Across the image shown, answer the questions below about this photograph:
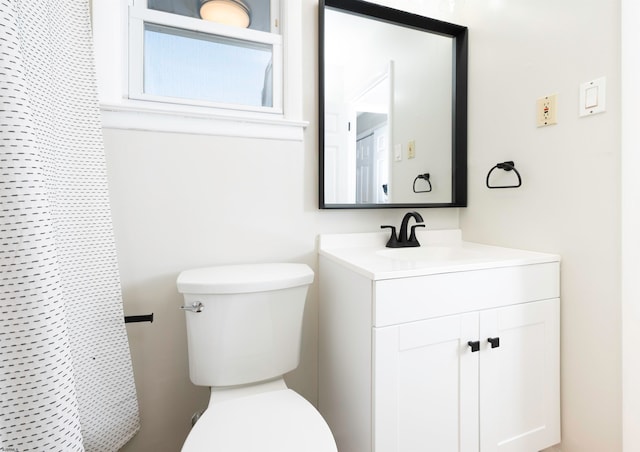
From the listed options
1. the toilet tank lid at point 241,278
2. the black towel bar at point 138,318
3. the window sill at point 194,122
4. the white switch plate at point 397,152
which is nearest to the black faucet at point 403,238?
the white switch plate at point 397,152

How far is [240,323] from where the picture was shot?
100 cm

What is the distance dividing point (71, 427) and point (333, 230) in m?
1.02

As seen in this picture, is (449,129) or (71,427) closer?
(71,427)

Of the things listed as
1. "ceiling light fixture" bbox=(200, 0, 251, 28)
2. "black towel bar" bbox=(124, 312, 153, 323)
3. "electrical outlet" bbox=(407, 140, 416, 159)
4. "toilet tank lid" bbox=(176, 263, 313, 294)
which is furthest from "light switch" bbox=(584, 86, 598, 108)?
"black towel bar" bbox=(124, 312, 153, 323)

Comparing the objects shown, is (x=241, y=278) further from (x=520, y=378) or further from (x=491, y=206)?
(x=491, y=206)

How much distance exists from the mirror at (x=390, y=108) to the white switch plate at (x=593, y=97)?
50 cm

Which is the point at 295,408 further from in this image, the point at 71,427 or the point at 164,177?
the point at 164,177

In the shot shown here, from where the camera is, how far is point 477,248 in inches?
54.2

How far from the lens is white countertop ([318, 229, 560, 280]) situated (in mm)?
943

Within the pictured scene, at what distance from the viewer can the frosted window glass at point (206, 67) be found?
1.18 meters

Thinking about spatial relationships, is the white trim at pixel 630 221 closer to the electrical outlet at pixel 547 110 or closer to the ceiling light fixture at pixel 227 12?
the electrical outlet at pixel 547 110

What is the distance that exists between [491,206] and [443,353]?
30.2 inches

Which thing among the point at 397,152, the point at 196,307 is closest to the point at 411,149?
the point at 397,152

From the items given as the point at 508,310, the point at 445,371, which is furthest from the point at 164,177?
the point at 508,310
